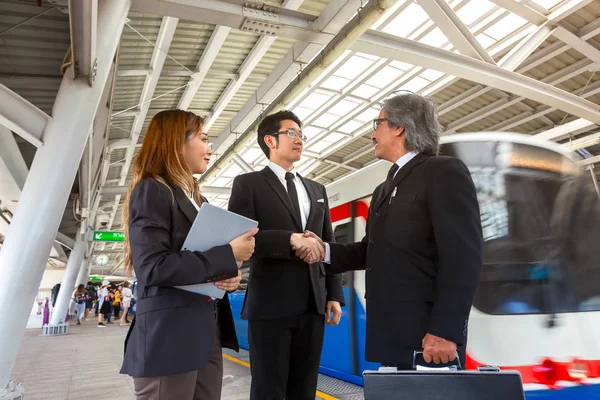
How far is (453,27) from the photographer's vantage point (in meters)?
7.25

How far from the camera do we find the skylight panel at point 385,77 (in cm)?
1129

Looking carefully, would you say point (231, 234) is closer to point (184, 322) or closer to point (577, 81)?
point (184, 322)

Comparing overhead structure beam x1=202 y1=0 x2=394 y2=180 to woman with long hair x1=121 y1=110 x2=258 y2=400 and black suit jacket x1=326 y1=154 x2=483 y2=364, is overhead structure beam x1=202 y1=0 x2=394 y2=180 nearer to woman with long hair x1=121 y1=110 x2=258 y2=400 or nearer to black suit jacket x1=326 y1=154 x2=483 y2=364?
black suit jacket x1=326 y1=154 x2=483 y2=364

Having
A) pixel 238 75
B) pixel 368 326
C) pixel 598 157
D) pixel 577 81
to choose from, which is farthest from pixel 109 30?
pixel 598 157

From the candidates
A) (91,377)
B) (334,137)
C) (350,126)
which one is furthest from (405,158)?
(334,137)

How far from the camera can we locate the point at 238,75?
10266 millimetres

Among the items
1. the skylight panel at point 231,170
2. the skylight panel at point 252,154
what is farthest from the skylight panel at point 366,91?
the skylight panel at point 231,170

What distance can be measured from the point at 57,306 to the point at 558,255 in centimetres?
1675

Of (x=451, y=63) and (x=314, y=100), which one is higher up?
(x=314, y=100)

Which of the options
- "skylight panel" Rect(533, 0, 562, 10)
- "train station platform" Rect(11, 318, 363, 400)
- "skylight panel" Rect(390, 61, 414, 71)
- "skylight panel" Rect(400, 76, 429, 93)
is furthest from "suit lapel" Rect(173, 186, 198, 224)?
"skylight panel" Rect(400, 76, 429, 93)

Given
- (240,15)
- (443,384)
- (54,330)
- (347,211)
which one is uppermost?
(240,15)

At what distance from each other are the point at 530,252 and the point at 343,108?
34.3 feet

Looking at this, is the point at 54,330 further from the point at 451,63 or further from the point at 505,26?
the point at 505,26

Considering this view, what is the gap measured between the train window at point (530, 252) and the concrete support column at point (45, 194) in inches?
161
